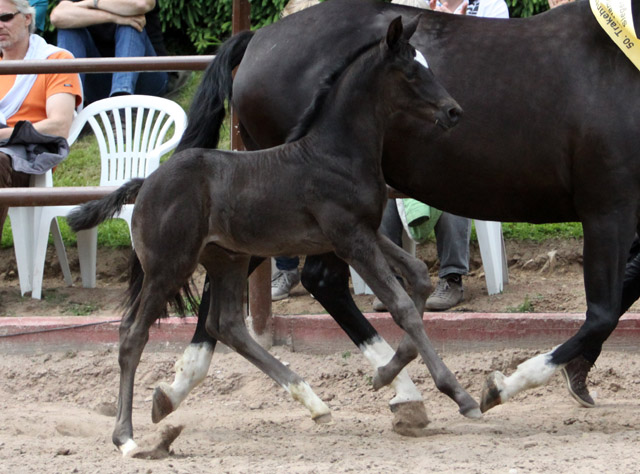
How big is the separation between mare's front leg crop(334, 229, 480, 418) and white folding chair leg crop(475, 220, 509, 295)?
7.70 ft

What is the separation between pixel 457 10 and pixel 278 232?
9.19 ft

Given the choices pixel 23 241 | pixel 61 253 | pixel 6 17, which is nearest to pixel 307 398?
pixel 23 241

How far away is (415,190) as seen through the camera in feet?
14.0

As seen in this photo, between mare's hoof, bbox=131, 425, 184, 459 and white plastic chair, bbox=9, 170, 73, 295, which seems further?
white plastic chair, bbox=9, 170, 73, 295

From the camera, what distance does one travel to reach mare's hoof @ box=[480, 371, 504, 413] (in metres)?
4.02

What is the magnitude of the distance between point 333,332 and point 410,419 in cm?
117

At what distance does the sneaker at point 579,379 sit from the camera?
4.40 m

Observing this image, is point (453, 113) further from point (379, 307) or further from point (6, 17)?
point (6, 17)

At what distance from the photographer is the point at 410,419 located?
405 centimetres

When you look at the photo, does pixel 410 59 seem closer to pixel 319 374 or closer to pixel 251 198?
pixel 251 198

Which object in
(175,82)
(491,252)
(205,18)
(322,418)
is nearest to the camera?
(322,418)

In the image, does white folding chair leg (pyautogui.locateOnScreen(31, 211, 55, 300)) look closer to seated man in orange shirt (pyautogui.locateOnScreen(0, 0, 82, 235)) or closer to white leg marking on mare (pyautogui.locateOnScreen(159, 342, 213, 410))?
seated man in orange shirt (pyautogui.locateOnScreen(0, 0, 82, 235))

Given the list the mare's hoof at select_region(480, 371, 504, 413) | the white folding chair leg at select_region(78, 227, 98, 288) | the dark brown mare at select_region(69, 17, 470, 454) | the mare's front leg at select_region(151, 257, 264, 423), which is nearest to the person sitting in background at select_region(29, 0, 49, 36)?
the white folding chair leg at select_region(78, 227, 98, 288)

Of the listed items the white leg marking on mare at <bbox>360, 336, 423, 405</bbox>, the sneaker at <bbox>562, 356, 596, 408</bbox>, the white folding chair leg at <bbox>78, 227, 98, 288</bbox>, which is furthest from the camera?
the white folding chair leg at <bbox>78, 227, 98, 288</bbox>
